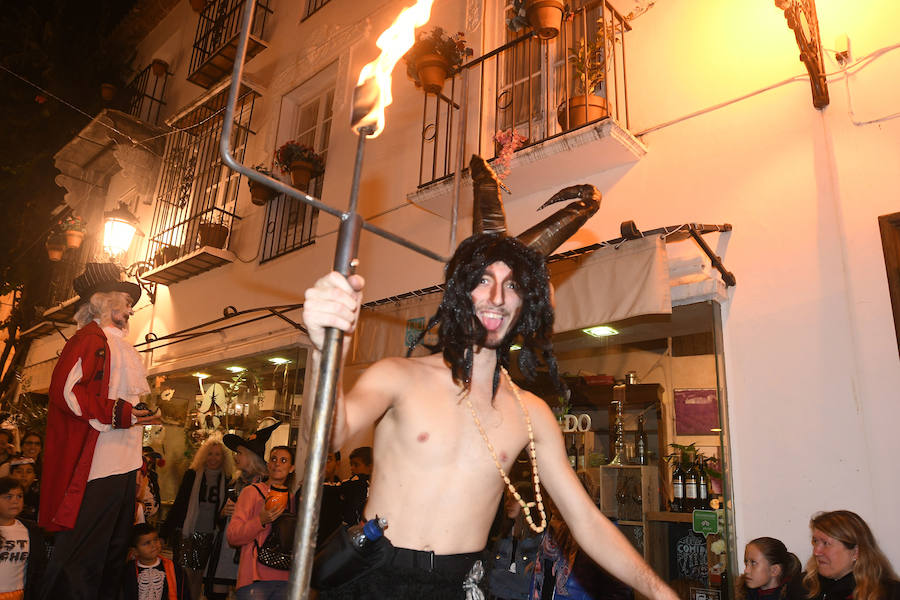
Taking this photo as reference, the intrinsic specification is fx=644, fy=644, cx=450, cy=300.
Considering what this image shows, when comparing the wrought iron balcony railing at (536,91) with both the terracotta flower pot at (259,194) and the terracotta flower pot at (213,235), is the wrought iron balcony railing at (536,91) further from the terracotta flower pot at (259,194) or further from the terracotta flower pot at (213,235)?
the terracotta flower pot at (213,235)

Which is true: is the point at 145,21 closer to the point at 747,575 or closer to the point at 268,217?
the point at 268,217

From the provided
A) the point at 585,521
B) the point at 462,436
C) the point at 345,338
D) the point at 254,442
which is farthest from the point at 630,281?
the point at 345,338

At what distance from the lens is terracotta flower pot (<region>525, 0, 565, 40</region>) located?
604cm

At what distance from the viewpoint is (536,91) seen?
7184 mm

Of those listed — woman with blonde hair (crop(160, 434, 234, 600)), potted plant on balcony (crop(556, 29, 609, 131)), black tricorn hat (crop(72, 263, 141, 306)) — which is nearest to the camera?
black tricorn hat (crop(72, 263, 141, 306))

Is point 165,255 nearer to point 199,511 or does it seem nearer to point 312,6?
point 312,6

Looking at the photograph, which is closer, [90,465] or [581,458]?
[90,465]

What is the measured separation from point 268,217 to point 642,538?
22.8 ft

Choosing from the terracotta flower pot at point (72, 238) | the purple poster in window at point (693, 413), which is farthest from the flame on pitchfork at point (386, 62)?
the terracotta flower pot at point (72, 238)

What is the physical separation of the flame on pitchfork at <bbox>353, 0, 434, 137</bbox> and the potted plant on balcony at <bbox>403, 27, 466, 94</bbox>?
5.40 meters

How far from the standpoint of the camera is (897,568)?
13.0 feet

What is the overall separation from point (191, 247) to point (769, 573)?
32.7ft

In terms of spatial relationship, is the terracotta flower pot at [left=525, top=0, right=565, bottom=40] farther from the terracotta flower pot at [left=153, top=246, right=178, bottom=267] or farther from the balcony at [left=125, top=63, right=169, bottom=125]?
the balcony at [left=125, top=63, right=169, bottom=125]

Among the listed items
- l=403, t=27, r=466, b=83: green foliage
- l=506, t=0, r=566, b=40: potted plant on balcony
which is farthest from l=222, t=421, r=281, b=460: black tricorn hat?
l=506, t=0, r=566, b=40: potted plant on balcony
